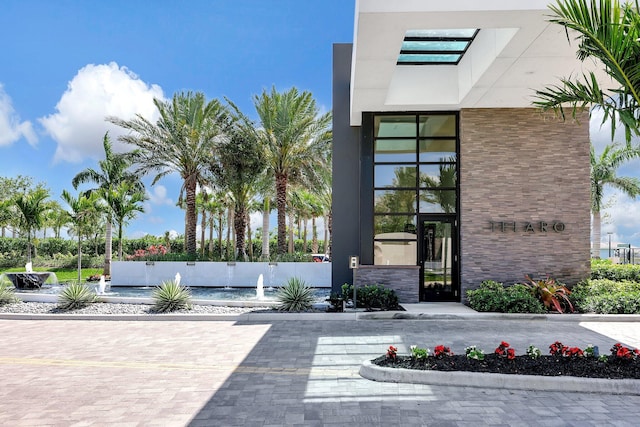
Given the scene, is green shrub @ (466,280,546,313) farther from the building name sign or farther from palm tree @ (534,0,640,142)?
palm tree @ (534,0,640,142)

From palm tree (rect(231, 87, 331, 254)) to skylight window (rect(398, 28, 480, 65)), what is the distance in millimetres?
10260

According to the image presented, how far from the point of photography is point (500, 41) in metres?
9.17

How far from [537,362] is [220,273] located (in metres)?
15.7

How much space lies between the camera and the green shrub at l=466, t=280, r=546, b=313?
1117 cm

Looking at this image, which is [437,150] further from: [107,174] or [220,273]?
[107,174]

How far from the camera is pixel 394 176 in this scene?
45.2 ft

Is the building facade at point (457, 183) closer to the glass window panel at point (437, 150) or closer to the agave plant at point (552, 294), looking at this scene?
the glass window panel at point (437, 150)

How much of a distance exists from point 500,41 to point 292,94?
588 inches

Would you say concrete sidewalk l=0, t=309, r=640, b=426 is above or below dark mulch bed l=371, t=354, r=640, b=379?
below

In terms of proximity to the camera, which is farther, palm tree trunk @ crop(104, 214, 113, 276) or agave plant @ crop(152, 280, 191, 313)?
palm tree trunk @ crop(104, 214, 113, 276)

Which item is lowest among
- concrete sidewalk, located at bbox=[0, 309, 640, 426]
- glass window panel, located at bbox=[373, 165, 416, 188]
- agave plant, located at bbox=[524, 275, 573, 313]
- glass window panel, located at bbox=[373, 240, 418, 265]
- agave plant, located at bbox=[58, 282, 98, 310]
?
concrete sidewalk, located at bbox=[0, 309, 640, 426]

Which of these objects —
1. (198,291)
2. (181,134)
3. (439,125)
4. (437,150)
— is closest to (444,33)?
(439,125)

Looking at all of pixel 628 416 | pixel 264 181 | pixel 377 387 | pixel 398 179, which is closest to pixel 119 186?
pixel 264 181

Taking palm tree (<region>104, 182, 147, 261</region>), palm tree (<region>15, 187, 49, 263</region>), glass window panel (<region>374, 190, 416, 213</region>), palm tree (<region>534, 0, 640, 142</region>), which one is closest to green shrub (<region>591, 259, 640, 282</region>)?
glass window panel (<region>374, 190, 416, 213</region>)
